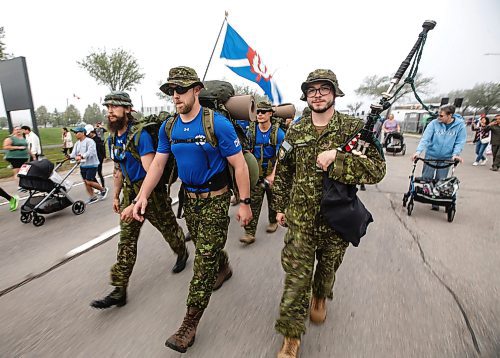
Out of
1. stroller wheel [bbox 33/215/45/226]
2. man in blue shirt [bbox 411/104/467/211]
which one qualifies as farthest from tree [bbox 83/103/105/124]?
man in blue shirt [bbox 411/104/467/211]

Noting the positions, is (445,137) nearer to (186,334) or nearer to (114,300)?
(186,334)

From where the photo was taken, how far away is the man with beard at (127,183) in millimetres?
2559

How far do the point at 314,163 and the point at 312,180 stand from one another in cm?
13

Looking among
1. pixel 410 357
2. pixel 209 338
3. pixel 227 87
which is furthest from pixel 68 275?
pixel 410 357

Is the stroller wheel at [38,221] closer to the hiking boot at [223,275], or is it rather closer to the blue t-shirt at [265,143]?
the hiking boot at [223,275]

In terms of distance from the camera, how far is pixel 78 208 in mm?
5504

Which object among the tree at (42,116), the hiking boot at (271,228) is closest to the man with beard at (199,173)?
the hiking boot at (271,228)

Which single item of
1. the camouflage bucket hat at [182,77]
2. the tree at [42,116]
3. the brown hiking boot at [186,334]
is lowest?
the tree at [42,116]

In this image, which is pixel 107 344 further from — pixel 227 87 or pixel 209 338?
pixel 227 87

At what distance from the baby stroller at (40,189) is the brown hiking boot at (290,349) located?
4.96 metres

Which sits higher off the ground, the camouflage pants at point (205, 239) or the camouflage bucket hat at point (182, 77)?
the camouflage bucket hat at point (182, 77)

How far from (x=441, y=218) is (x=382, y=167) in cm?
406

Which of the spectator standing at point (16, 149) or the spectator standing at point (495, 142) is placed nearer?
the spectator standing at point (16, 149)

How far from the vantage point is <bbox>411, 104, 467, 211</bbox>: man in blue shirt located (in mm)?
4547
